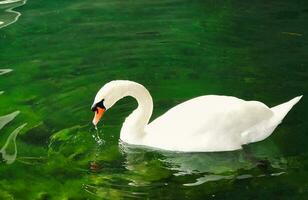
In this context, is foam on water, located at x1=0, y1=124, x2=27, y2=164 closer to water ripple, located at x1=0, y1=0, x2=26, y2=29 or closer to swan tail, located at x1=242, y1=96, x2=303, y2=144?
swan tail, located at x1=242, y1=96, x2=303, y2=144

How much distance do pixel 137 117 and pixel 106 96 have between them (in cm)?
40

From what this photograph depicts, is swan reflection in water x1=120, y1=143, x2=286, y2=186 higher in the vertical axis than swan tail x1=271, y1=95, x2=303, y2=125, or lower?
lower


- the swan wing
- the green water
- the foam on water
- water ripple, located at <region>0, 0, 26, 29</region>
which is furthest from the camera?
water ripple, located at <region>0, 0, 26, 29</region>

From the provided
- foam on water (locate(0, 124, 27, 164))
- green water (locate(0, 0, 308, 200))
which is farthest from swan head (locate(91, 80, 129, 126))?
foam on water (locate(0, 124, 27, 164))

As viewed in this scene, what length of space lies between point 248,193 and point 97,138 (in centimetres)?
181

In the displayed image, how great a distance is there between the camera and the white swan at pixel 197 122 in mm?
6383

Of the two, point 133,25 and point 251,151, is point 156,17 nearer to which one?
point 133,25

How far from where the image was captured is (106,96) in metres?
6.48

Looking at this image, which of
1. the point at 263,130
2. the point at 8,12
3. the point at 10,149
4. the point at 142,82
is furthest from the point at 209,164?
the point at 8,12

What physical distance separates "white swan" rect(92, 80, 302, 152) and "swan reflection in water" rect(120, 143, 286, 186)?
73 millimetres

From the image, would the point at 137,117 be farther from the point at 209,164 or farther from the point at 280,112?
the point at 280,112

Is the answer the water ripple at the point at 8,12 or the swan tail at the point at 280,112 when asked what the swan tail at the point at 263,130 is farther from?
the water ripple at the point at 8,12

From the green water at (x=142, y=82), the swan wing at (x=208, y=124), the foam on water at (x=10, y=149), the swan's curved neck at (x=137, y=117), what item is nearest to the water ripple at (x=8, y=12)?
A: the green water at (x=142, y=82)

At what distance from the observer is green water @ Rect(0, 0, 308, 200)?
6.03m
